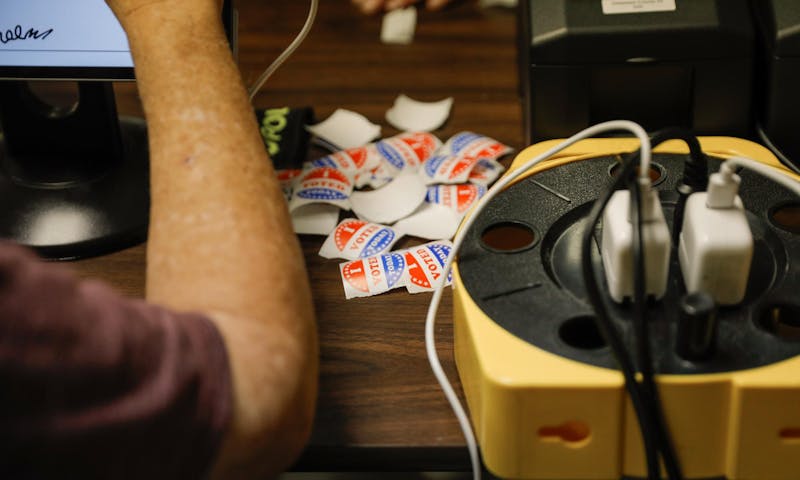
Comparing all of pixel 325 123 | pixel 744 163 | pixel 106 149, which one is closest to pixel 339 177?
pixel 325 123

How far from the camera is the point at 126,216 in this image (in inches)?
36.4

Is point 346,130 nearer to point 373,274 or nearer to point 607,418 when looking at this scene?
point 373,274

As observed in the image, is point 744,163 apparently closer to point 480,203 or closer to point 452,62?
point 480,203

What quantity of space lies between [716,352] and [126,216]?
1.88 feet

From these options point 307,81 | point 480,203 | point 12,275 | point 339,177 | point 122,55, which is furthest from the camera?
point 307,81

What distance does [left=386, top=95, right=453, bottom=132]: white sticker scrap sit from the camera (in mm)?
1088

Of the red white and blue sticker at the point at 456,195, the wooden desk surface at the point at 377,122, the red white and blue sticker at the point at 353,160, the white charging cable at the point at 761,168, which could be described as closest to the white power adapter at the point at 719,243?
the white charging cable at the point at 761,168

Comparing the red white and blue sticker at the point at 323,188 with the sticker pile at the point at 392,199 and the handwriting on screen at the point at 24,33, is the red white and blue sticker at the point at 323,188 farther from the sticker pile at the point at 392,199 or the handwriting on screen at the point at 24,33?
the handwriting on screen at the point at 24,33

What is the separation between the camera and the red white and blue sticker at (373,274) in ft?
2.80

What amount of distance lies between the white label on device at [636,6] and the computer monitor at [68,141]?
0.36 m

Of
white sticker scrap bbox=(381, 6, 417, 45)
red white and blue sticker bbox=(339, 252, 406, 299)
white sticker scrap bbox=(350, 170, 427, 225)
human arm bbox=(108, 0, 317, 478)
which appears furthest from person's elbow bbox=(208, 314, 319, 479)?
white sticker scrap bbox=(381, 6, 417, 45)

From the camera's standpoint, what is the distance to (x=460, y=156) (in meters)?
1.01

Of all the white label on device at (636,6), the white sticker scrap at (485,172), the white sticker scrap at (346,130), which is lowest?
the white sticker scrap at (485,172)

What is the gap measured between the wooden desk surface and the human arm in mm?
120
